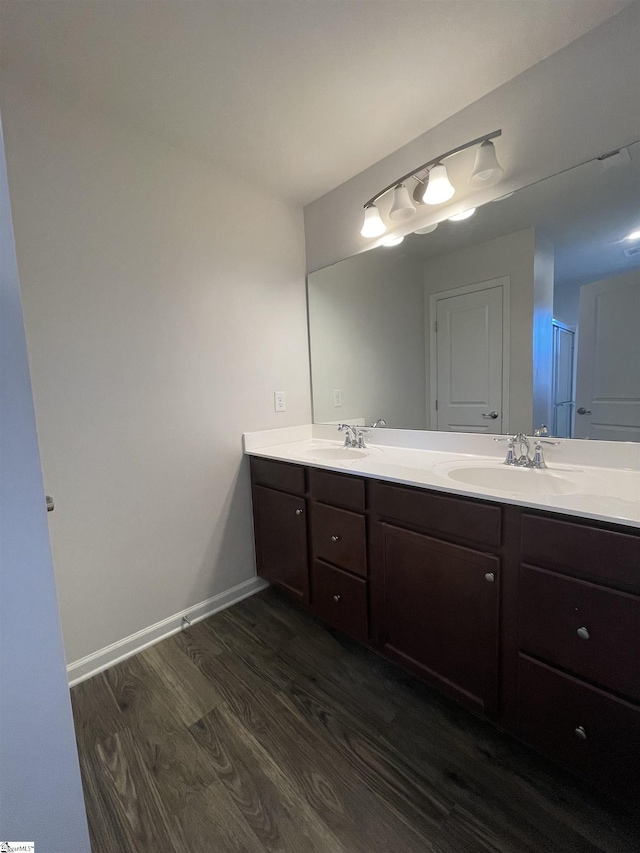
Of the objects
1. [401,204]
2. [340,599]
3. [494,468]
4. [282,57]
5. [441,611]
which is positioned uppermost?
[282,57]

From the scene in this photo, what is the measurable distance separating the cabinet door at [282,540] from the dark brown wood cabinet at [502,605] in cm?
13

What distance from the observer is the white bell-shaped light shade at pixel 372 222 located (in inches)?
71.9

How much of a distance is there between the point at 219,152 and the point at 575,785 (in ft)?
9.07

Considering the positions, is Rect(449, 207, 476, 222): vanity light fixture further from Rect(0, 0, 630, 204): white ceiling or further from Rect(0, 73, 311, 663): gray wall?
Rect(0, 73, 311, 663): gray wall

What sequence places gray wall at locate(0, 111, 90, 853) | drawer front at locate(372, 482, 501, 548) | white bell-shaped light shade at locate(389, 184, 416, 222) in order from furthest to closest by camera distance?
white bell-shaped light shade at locate(389, 184, 416, 222) → drawer front at locate(372, 482, 501, 548) → gray wall at locate(0, 111, 90, 853)

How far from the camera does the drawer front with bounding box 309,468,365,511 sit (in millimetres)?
1468

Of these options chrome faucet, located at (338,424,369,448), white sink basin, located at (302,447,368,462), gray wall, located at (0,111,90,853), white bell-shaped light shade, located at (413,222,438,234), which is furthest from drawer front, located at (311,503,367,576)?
white bell-shaped light shade, located at (413,222,438,234)

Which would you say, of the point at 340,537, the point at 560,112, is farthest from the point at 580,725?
the point at 560,112

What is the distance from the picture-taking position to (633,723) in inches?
34.8

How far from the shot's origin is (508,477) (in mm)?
1393

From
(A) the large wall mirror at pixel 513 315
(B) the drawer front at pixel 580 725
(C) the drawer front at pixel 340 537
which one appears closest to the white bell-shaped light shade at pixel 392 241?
(A) the large wall mirror at pixel 513 315

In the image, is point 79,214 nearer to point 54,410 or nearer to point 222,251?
point 222,251

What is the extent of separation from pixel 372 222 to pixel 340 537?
1562 mm

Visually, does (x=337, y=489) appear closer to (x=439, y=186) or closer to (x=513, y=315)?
(x=513, y=315)
